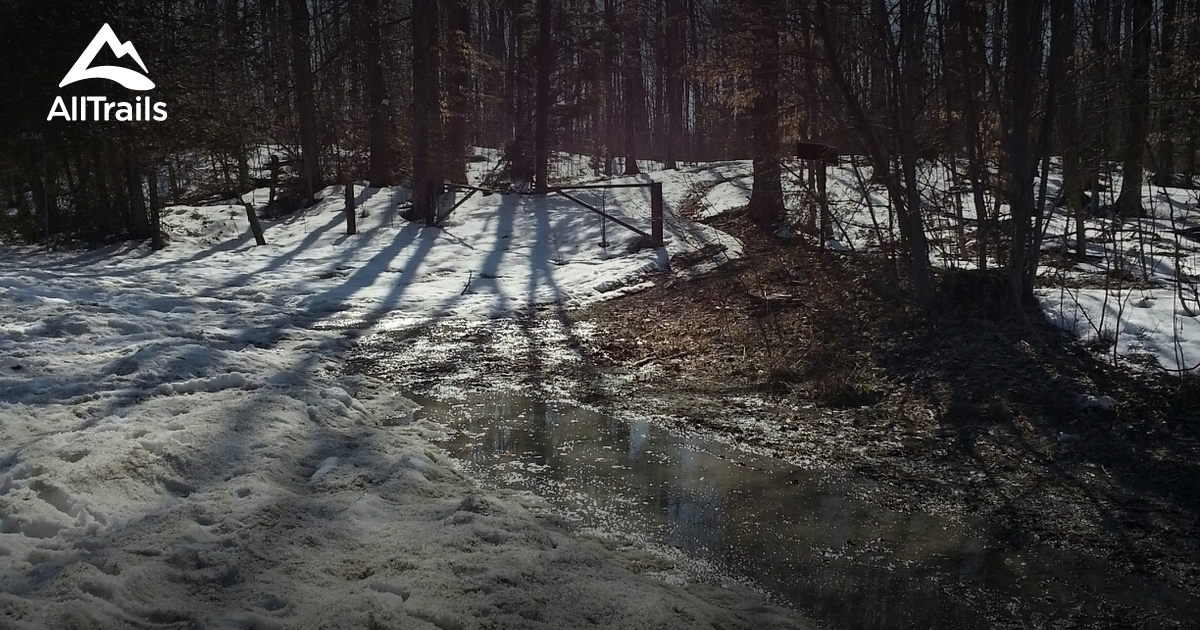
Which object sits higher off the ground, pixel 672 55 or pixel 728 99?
pixel 672 55

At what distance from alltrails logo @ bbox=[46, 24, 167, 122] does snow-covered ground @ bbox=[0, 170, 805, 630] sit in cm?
905

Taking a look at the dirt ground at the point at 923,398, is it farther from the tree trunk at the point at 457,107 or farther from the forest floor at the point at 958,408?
the tree trunk at the point at 457,107

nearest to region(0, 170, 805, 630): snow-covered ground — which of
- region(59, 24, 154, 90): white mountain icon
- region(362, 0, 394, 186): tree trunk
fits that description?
region(59, 24, 154, 90): white mountain icon

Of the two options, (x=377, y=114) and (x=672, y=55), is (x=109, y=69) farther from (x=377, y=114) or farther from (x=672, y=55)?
(x=672, y=55)

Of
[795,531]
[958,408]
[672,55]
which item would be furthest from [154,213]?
[672,55]

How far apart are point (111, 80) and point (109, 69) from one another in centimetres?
22

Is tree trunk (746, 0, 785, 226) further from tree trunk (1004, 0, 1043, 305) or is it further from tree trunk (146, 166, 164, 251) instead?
tree trunk (146, 166, 164, 251)

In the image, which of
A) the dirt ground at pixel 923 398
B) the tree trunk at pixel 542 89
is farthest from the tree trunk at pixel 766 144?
the tree trunk at pixel 542 89

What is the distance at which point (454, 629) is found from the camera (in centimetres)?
297

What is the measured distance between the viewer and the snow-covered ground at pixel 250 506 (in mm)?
3046

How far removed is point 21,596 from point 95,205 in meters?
18.2

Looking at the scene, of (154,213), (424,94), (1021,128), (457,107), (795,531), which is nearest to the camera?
(795,531)

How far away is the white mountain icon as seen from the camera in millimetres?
16797

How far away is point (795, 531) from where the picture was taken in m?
4.20
